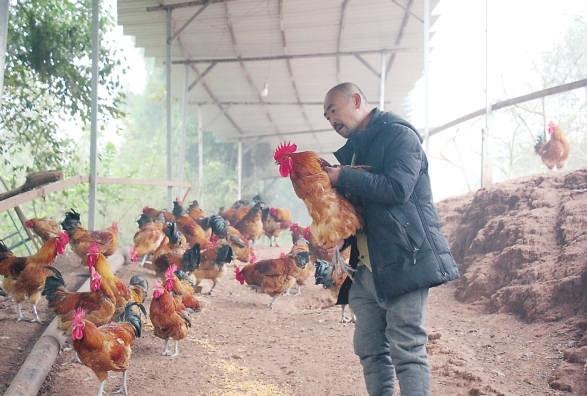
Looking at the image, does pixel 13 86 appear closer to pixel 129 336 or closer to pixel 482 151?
pixel 129 336

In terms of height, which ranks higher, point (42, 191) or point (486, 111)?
point (486, 111)

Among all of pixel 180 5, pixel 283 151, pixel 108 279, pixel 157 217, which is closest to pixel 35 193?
pixel 108 279

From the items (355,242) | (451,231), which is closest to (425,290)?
(355,242)

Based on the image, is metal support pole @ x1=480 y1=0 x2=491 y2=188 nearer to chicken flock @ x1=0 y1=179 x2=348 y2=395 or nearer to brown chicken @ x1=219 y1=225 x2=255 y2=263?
chicken flock @ x1=0 y1=179 x2=348 y2=395

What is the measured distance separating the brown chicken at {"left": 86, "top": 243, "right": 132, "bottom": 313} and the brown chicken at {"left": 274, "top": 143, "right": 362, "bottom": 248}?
2758 millimetres

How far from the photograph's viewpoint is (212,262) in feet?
22.5

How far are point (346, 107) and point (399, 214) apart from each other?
66cm

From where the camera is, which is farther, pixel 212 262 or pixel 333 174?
pixel 212 262

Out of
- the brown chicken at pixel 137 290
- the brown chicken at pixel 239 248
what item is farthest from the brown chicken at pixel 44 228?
the brown chicken at pixel 239 248

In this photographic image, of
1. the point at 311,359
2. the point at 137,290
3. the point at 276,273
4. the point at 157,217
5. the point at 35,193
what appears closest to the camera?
the point at 311,359

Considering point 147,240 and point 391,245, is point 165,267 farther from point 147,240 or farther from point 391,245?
point 391,245

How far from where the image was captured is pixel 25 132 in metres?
8.61

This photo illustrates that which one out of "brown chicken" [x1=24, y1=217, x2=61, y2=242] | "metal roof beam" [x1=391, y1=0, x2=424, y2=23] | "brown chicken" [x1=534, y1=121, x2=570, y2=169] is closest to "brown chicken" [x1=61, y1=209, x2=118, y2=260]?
"brown chicken" [x1=24, y1=217, x2=61, y2=242]

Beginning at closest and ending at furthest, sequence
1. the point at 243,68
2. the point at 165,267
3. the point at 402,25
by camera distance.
Result: the point at 165,267 → the point at 402,25 → the point at 243,68
